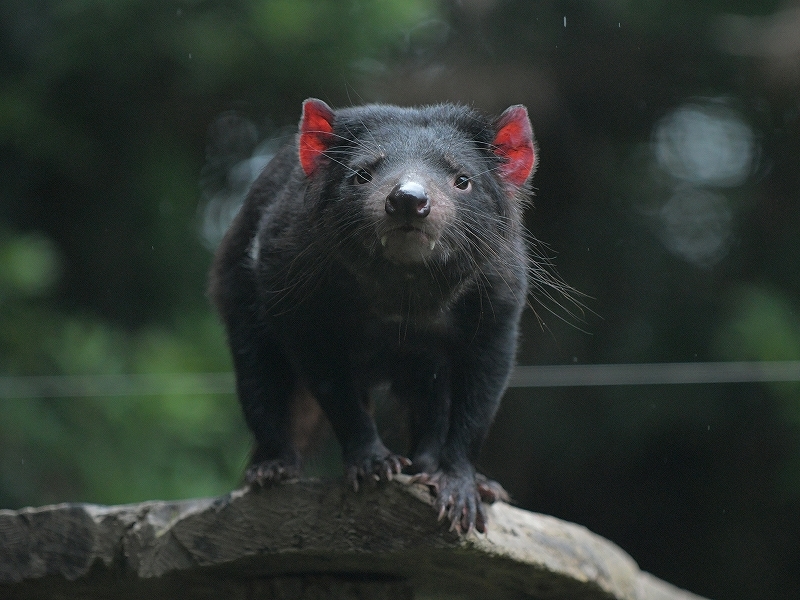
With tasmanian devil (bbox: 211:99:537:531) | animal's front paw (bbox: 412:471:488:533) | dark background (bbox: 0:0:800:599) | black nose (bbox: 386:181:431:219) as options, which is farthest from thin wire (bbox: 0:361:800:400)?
black nose (bbox: 386:181:431:219)

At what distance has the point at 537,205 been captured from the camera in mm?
5270

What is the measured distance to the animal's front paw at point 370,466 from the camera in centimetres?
301

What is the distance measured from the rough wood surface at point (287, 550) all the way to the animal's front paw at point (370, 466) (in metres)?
0.03

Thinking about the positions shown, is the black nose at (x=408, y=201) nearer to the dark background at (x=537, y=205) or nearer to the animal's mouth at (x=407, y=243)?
the animal's mouth at (x=407, y=243)

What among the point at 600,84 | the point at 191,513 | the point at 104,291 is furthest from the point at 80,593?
the point at 600,84

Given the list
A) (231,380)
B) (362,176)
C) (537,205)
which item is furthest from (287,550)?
(537,205)

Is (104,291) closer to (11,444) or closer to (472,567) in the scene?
(11,444)

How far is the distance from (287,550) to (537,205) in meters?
2.75

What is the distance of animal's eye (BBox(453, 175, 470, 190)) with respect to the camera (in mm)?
2955

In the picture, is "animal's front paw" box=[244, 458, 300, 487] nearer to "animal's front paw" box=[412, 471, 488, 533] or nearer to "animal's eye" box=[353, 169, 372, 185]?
"animal's front paw" box=[412, 471, 488, 533]

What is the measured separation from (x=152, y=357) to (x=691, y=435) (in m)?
3.01

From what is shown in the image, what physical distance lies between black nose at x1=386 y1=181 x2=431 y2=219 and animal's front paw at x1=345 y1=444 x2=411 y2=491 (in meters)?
0.79

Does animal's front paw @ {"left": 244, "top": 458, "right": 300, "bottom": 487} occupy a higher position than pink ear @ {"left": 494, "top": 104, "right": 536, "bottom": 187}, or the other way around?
pink ear @ {"left": 494, "top": 104, "right": 536, "bottom": 187}

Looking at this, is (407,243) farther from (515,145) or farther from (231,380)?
(231,380)
